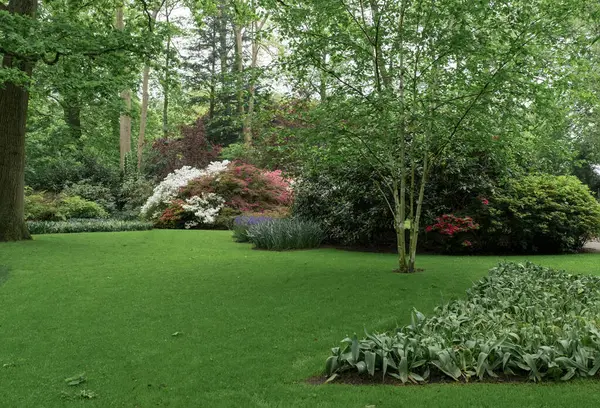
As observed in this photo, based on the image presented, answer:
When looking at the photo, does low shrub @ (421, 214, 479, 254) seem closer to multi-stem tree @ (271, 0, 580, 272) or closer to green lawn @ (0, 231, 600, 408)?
green lawn @ (0, 231, 600, 408)

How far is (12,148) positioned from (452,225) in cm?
1011

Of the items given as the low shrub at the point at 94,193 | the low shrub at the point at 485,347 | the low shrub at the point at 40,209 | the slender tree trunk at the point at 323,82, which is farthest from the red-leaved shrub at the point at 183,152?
the low shrub at the point at 485,347

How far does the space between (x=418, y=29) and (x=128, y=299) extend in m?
5.64

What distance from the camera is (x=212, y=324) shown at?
5.00 meters

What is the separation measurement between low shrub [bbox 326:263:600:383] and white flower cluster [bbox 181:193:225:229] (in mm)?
12994

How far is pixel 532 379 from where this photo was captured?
10.7ft

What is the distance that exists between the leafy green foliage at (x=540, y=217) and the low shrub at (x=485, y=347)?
605cm

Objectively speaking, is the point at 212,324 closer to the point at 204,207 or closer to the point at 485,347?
the point at 485,347

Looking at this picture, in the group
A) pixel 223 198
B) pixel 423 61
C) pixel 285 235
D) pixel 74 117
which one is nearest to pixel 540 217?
pixel 423 61

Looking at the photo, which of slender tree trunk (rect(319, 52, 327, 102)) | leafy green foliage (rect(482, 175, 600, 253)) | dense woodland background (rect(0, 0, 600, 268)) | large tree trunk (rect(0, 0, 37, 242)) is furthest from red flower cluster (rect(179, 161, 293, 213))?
slender tree trunk (rect(319, 52, 327, 102))

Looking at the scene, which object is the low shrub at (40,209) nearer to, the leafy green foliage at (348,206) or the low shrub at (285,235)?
the low shrub at (285,235)

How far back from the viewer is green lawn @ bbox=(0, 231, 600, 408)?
3193 mm

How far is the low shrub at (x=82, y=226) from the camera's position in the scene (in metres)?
14.3

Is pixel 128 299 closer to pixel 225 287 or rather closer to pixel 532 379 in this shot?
pixel 225 287
